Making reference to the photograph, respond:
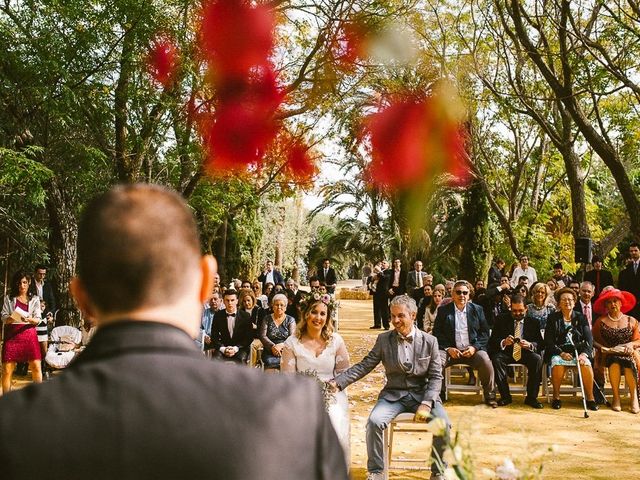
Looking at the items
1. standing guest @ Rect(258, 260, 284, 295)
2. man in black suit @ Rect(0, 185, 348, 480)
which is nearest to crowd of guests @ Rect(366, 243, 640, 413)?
standing guest @ Rect(258, 260, 284, 295)

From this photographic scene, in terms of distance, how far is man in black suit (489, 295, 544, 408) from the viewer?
32.9 feet

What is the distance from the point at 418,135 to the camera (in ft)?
59.9

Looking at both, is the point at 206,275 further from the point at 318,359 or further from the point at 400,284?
the point at 400,284

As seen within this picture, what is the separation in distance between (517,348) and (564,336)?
0.68 meters

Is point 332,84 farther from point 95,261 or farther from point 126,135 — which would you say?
point 95,261

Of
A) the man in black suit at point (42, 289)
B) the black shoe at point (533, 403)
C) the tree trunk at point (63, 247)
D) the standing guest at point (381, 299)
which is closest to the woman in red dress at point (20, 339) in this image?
the man in black suit at point (42, 289)

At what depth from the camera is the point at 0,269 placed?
1628 centimetres

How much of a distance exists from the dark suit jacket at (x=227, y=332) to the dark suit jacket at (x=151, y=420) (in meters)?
8.92

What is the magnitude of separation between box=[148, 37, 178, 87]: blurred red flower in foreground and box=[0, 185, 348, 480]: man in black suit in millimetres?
11176

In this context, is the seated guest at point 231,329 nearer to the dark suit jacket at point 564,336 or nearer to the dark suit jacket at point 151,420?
the dark suit jacket at point 564,336

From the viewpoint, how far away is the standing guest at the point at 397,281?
1775 cm

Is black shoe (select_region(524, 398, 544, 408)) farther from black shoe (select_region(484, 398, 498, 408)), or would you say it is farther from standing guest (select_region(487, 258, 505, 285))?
standing guest (select_region(487, 258, 505, 285))

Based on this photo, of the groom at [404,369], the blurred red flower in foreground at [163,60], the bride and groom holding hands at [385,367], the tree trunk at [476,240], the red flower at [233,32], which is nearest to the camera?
the bride and groom holding hands at [385,367]

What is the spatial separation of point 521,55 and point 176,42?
874 centimetres
